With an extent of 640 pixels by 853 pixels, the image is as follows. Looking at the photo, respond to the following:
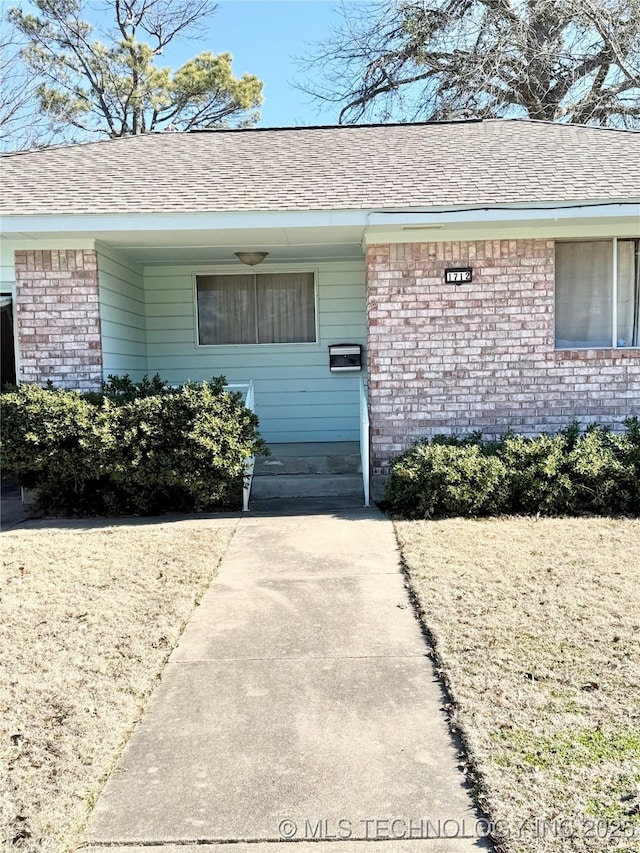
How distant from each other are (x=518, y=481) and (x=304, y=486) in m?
2.61

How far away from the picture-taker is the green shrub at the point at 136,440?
23.6 ft

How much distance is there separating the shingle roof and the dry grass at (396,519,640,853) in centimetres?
379

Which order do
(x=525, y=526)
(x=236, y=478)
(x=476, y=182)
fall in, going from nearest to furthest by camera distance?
(x=525, y=526) → (x=236, y=478) → (x=476, y=182)

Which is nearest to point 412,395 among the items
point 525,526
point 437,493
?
point 437,493

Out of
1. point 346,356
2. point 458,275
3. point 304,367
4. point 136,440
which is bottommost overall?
point 136,440

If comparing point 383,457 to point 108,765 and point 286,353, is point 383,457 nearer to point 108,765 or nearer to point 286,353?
point 286,353

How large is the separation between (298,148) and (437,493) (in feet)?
19.2

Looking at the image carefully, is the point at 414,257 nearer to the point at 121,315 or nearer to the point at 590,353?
the point at 590,353

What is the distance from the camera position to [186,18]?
2248 cm

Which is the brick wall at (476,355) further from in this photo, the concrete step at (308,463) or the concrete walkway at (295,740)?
the concrete walkway at (295,740)

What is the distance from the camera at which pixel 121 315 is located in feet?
29.8

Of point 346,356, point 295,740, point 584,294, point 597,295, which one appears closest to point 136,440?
point 346,356

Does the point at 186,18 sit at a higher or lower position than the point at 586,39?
higher

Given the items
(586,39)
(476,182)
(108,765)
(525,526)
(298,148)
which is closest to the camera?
(108,765)
